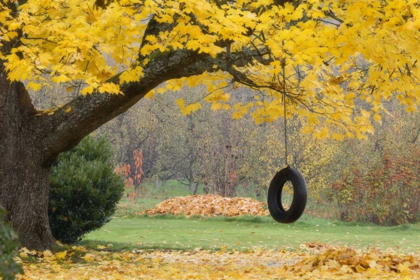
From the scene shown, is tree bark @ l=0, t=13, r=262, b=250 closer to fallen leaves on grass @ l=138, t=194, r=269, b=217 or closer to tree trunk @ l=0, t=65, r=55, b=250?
tree trunk @ l=0, t=65, r=55, b=250

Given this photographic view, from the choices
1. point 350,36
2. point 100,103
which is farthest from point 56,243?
point 350,36

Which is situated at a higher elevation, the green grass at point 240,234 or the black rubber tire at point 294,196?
the black rubber tire at point 294,196

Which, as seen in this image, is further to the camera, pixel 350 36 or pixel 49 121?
pixel 49 121

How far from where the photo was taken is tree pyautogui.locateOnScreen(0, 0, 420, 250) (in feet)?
21.3

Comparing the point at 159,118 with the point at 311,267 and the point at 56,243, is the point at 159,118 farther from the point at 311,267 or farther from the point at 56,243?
the point at 311,267

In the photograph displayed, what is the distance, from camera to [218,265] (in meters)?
8.48

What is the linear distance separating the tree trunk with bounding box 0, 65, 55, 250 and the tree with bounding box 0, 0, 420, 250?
14mm

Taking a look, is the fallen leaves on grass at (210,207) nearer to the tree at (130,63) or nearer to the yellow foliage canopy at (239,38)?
the yellow foliage canopy at (239,38)

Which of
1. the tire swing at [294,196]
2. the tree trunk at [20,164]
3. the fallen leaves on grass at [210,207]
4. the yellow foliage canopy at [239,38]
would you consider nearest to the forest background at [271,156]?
the yellow foliage canopy at [239,38]

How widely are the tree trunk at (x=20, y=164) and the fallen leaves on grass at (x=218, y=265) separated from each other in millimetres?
557

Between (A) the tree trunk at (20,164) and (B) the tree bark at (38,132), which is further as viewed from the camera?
(A) the tree trunk at (20,164)

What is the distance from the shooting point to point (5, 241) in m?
2.92

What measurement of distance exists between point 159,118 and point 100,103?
22371mm

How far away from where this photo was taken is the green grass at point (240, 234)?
38.0ft
